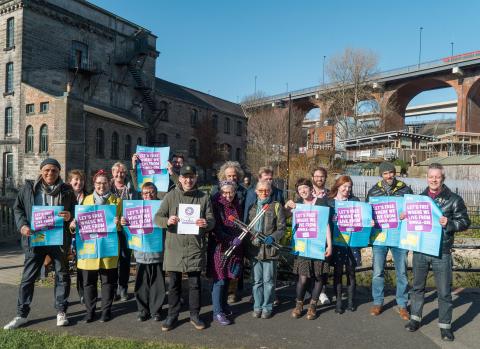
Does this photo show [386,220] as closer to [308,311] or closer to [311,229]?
[311,229]

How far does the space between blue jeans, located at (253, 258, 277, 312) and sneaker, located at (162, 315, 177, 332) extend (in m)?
1.21

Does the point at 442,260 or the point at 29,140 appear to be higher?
the point at 29,140

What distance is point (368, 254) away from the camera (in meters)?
13.6

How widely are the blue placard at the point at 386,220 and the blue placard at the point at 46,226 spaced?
14.9 ft

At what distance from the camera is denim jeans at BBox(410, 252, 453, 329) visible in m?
5.02

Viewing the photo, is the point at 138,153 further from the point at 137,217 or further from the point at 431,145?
the point at 431,145

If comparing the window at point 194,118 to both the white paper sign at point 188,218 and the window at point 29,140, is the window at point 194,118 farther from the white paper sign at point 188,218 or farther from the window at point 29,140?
the white paper sign at point 188,218

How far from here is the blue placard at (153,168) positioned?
25.7 ft

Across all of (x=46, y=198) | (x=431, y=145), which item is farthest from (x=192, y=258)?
(x=431, y=145)

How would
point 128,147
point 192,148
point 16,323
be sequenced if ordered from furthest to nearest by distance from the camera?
point 192,148 < point 128,147 < point 16,323

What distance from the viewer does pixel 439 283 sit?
510 cm

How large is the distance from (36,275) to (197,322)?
2.37m

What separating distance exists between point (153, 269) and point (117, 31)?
38012 mm

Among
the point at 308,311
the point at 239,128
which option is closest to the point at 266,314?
the point at 308,311
